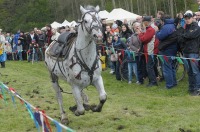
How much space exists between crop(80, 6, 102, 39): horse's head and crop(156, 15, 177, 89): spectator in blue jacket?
15.5 feet

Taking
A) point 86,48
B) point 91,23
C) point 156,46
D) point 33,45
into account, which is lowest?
point 33,45

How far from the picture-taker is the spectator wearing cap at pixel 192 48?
10367mm

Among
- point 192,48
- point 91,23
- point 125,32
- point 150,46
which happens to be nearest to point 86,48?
point 91,23

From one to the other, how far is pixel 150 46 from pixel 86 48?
553 centimetres

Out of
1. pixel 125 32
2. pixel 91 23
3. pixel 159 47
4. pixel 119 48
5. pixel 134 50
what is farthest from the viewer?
pixel 125 32

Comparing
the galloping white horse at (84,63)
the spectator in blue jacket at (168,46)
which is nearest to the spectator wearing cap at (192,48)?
the spectator in blue jacket at (168,46)

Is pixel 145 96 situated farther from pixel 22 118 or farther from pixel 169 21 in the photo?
pixel 22 118

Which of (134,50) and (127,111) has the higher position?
(134,50)

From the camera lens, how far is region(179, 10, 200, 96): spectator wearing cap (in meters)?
10.4

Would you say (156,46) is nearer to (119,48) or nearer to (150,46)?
(150,46)

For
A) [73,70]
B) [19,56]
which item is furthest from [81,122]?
[19,56]

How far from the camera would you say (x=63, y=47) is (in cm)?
802

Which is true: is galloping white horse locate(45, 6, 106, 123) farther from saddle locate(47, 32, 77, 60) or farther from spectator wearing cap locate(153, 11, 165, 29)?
spectator wearing cap locate(153, 11, 165, 29)

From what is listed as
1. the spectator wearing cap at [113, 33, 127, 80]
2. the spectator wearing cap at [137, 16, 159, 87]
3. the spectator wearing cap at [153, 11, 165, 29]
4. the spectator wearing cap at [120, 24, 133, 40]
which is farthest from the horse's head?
the spectator wearing cap at [120, 24, 133, 40]
